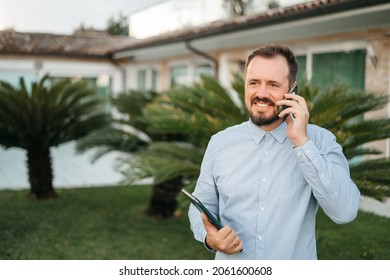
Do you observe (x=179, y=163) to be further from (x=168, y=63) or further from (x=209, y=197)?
(x=168, y=63)

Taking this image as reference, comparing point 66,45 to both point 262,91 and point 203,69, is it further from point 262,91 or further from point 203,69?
point 262,91

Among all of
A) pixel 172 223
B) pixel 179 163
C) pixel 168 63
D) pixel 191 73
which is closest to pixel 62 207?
pixel 172 223

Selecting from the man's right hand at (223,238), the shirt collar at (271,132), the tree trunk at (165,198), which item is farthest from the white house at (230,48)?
the man's right hand at (223,238)

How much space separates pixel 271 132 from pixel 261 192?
0.24m

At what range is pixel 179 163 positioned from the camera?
4.04m

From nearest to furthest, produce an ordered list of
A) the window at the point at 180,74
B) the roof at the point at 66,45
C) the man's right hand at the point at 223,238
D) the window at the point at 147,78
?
the man's right hand at the point at 223,238, the window at the point at 180,74, the roof at the point at 66,45, the window at the point at 147,78

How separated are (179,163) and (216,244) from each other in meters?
2.18

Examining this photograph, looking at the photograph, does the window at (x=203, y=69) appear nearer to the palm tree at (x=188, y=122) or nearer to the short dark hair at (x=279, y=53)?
the palm tree at (x=188, y=122)

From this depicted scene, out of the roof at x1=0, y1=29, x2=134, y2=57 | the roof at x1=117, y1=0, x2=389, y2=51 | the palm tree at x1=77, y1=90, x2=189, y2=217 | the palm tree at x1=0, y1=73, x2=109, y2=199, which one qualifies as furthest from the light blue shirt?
the roof at x1=0, y1=29, x2=134, y2=57

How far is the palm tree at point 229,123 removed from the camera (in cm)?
355

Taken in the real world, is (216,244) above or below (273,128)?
below

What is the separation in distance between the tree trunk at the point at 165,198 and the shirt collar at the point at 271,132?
11.6 feet

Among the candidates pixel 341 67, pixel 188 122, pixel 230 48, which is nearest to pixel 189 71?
pixel 230 48

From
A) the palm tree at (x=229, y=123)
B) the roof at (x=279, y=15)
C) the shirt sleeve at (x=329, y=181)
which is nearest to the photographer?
the shirt sleeve at (x=329, y=181)
